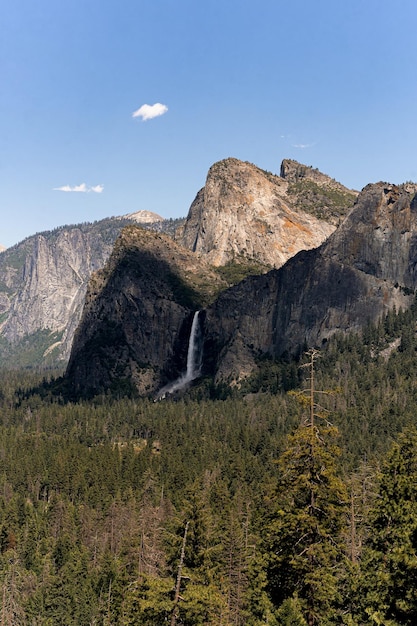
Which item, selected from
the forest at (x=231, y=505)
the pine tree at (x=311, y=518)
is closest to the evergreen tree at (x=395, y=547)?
the forest at (x=231, y=505)

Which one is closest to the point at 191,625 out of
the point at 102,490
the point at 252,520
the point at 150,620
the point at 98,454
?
the point at 150,620

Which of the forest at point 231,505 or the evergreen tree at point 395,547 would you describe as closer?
the evergreen tree at point 395,547

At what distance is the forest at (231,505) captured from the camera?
32031 millimetres

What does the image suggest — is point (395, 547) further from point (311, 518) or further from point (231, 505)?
point (231, 505)

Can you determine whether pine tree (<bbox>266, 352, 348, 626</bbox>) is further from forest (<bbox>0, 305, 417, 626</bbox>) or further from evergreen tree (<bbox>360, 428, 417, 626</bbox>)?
evergreen tree (<bbox>360, 428, 417, 626</bbox>)

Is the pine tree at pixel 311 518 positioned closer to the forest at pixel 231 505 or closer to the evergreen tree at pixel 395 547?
the forest at pixel 231 505

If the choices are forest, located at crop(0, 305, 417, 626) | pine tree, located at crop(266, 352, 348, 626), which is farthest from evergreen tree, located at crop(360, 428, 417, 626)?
pine tree, located at crop(266, 352, 348, 626)

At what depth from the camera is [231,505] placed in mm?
90875

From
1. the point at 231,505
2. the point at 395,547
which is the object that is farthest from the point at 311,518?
the point at 231,505

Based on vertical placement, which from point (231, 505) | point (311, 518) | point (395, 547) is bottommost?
point (231, 505)

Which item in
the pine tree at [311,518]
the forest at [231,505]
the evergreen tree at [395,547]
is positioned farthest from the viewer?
the forest at [231,505]

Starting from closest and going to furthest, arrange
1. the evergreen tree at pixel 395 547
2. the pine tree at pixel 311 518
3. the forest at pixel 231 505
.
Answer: the evergreen tree at pixel 395 547, the pine tree at pixel 311 518, the forest at pixel 231 505

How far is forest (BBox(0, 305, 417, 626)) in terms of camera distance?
32.0m

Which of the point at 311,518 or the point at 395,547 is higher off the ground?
the point at 311,518
